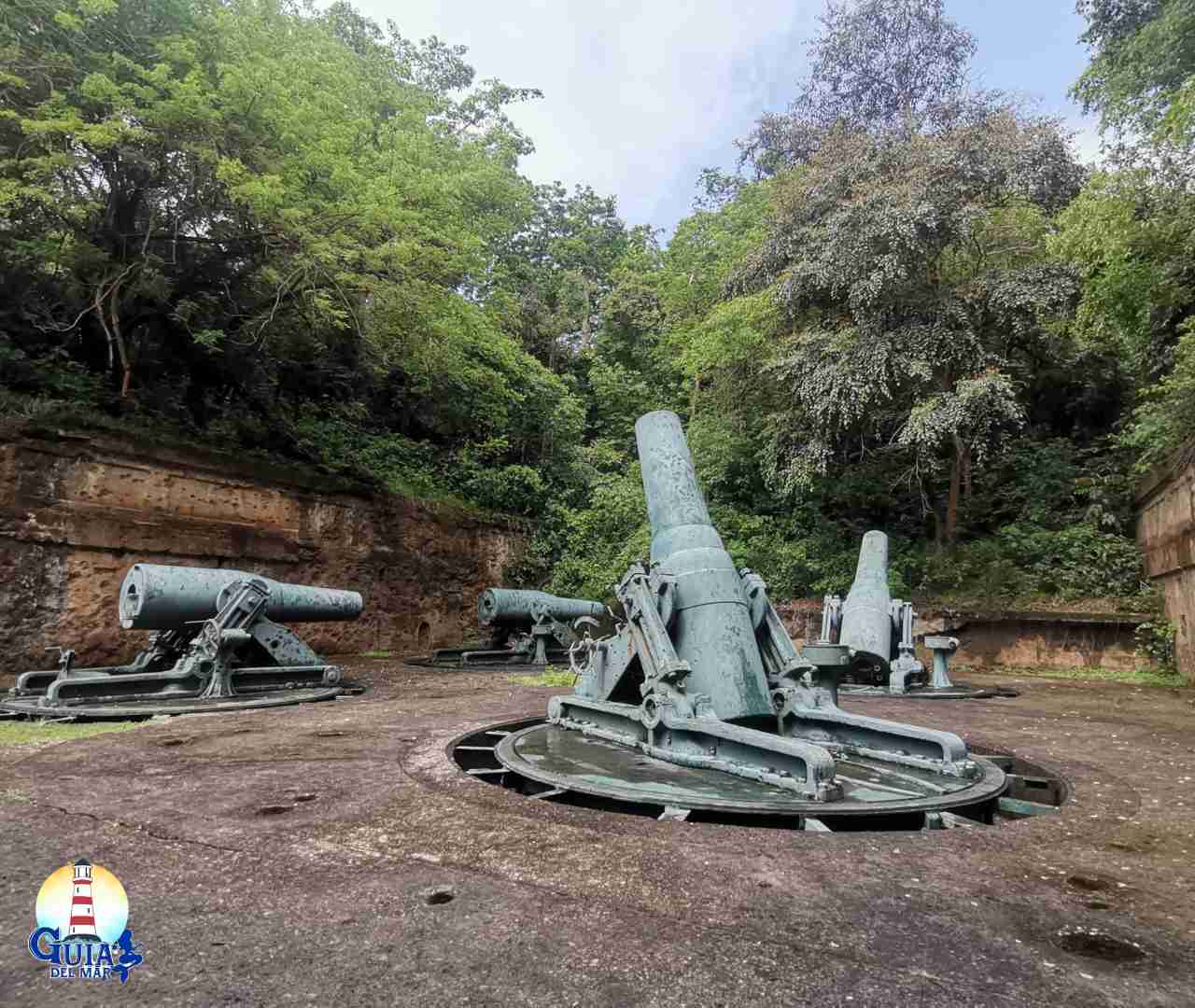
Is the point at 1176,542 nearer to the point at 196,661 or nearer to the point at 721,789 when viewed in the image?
the point at 721,789

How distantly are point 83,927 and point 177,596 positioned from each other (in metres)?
5.88

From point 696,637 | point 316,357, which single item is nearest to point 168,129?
point 316,357

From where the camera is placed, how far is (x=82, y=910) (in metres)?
1.74

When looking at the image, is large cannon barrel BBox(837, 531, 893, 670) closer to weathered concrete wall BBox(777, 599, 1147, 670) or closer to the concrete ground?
weathered concrete wall BBox(777, 599, 1147, 670)

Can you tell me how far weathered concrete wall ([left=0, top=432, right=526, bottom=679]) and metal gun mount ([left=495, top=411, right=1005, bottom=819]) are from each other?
24.2 ft

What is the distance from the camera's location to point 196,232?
11391 mm

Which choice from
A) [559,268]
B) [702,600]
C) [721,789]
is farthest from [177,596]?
[559,268]

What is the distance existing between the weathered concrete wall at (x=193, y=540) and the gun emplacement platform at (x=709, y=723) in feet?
23.2

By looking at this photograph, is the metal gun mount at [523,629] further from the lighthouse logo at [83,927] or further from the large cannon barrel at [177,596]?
the lighthouse logo at [83,927]

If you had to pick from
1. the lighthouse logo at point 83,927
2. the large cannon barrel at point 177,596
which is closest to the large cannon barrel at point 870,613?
the large cannon barrel at point 177,596

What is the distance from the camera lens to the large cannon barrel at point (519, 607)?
1134 centimetres

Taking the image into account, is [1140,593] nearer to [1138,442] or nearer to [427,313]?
[1138,442]

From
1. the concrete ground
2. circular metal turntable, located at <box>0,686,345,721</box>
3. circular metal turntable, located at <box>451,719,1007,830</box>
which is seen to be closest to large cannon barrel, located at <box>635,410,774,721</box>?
circular metal turntable, located at <box>451,719,1007,830</box>

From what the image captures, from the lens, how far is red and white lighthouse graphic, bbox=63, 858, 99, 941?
5.71 ft
